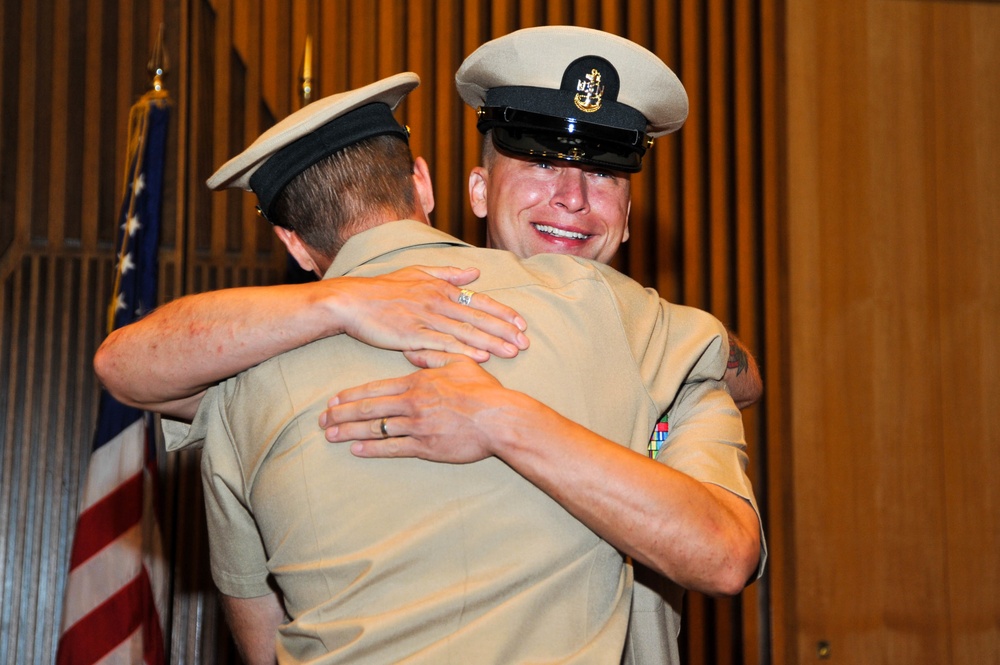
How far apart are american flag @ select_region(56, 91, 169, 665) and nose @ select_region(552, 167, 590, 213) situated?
5.62ft

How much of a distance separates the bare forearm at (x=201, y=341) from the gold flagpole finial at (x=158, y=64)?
6.33ft

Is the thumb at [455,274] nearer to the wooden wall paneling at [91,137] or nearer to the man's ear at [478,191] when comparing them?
the man's ear at [478,191]

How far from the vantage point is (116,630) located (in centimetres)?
297

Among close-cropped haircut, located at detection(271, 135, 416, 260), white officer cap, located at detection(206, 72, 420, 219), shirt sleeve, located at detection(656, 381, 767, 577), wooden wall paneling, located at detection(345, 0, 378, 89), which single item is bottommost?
shirt sleeve, located at detection(656, 381, 767, 577)

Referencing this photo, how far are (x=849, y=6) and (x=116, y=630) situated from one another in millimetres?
3367

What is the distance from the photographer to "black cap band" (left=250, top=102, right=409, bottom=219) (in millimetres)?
1560

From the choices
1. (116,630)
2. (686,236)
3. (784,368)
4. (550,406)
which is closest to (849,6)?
(686,236)

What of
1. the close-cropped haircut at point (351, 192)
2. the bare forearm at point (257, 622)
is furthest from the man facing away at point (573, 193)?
the bare forearm at point (257, 622)

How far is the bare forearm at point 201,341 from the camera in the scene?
1.44 meters

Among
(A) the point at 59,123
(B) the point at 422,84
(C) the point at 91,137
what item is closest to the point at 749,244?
(B) the point at 422,84

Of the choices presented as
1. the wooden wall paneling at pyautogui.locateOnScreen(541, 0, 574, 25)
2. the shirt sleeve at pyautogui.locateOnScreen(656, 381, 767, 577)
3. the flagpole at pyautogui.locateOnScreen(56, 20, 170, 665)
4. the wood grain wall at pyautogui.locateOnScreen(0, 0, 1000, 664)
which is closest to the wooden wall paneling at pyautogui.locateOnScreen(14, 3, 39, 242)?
the wood grain wall at pyautogui.locateOnScreen(0, 0, 1000, 664)

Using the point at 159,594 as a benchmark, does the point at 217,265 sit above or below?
above

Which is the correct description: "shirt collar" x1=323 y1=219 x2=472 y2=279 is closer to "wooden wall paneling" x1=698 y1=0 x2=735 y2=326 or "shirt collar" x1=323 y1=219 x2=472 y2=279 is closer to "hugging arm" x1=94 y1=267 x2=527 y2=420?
"hugging arm" x1=94 y1=267 x2=527 y2=420

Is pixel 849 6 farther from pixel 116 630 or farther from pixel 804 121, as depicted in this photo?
pixel 116 630
